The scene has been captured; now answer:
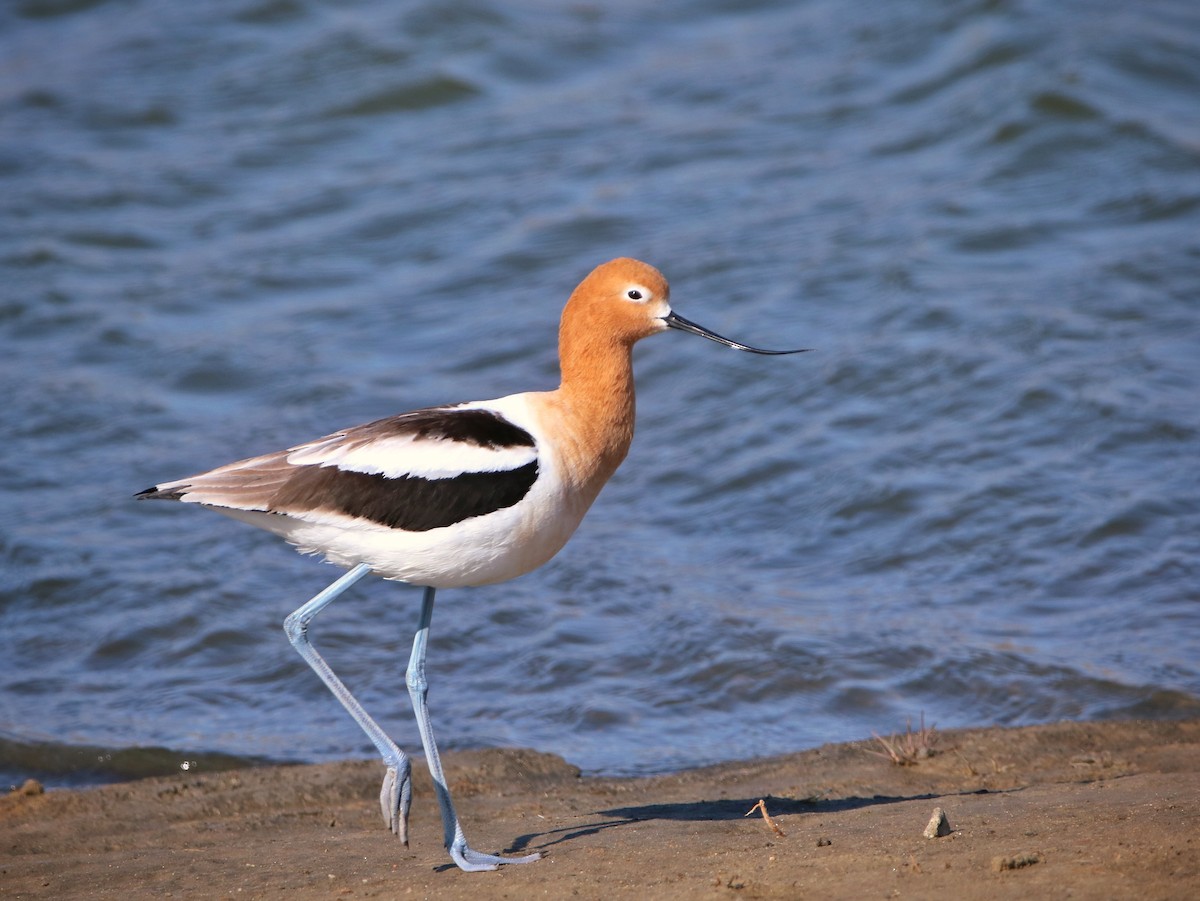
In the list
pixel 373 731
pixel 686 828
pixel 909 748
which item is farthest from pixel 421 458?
pixel 909 748

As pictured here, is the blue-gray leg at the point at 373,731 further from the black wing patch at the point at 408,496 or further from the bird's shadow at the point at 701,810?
the bird's shadow at the point at 701,810

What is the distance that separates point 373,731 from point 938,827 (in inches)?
77.6

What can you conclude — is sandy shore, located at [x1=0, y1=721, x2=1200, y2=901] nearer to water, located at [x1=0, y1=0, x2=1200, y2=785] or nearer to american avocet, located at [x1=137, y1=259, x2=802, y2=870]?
american avocet, located at [x1=137, y1=259, x2=802, y2=870]

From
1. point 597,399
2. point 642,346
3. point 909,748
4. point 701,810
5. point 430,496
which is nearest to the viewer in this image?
point 430,496

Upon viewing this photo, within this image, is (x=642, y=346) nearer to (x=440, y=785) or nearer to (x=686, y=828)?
(x=686, y=828)

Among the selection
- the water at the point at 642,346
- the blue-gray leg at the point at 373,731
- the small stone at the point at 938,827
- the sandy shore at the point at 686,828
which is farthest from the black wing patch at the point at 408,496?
the water at the point at 642,346

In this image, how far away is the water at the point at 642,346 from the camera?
7.78 metres

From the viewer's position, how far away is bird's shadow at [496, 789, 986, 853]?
550 centimetres

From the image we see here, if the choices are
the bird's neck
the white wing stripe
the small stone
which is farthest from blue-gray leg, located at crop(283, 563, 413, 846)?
the small stone

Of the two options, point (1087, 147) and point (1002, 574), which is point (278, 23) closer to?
point (1087, 147)

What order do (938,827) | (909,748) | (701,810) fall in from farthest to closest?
1. (909,748)
2. (701,810)
3. (938,827)

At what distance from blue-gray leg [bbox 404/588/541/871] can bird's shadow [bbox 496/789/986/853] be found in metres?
0.33

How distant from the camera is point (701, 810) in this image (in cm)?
587

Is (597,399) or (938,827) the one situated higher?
(597,399)
